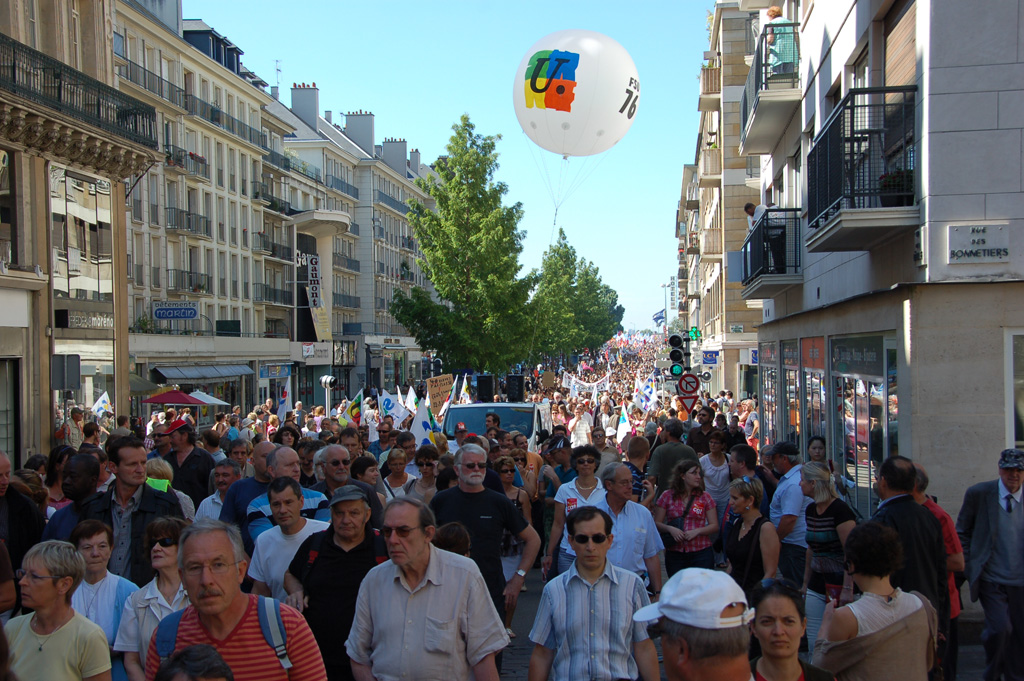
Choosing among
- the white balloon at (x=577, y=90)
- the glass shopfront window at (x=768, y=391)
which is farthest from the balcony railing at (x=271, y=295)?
the white balloon at (x=577, y=90)

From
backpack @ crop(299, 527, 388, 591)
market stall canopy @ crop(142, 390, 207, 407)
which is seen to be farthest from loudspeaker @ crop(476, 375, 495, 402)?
backpack @ crop(299, 527, 388, 591)

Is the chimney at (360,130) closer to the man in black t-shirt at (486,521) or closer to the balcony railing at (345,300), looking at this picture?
the balcony railing at (345,300)

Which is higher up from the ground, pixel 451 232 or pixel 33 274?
pixel 451 232

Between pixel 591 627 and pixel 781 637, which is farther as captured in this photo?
pixel 591 627

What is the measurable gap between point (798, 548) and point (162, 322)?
37.1 metres

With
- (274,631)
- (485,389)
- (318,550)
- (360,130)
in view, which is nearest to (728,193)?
(485,389)

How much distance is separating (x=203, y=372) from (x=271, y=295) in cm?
1313

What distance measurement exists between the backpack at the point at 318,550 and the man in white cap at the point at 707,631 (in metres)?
2.55

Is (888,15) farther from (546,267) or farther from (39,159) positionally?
(546,267)

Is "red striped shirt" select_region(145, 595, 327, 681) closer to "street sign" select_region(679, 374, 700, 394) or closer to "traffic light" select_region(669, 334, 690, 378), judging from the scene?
"street sign" select_region(679, 374, 700, 394)

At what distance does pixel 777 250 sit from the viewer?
17.0 metres

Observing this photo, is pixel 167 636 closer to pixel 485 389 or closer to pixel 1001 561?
pixel 1001 561

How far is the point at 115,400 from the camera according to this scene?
23734 millimetres

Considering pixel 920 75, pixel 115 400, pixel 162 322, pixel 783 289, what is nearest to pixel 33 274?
pixel 115 400
